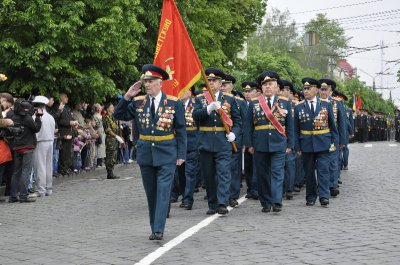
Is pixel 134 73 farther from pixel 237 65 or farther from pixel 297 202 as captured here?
pixel 237 65

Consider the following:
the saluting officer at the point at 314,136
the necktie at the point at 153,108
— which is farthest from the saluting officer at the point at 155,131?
the saluting officer at the point at 314,136

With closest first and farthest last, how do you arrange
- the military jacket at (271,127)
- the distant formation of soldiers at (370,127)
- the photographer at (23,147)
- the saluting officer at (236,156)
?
the military jacket at (271,127)
the saluting officer at (236,156)
the photographer at (23,147)
the distant formation of soldiers at (370,127)

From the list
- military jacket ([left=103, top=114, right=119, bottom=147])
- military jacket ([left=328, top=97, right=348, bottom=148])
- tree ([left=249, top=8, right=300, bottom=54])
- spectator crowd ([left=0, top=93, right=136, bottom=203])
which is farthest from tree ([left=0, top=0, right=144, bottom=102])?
tree ([left=249, top=8, right=300, bottom=54])

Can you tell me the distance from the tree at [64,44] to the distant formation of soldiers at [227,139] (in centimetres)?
651

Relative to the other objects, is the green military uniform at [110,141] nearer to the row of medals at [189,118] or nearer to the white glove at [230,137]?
the row of medals at [189,118]

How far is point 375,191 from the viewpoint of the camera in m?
15.7

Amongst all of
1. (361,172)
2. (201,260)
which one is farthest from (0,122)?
(361,172)

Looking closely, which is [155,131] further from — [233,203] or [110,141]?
[110,141]

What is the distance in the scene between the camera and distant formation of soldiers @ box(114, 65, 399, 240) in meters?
10.0

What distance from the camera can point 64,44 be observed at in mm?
20422

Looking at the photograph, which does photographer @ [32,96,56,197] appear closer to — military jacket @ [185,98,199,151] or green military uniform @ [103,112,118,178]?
military jacket @ [185,98,199,151]

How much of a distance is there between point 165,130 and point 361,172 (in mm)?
11815

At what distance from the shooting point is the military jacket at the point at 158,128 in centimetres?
998

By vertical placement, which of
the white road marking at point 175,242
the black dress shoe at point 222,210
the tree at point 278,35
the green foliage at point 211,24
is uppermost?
the tree at point 278,35
